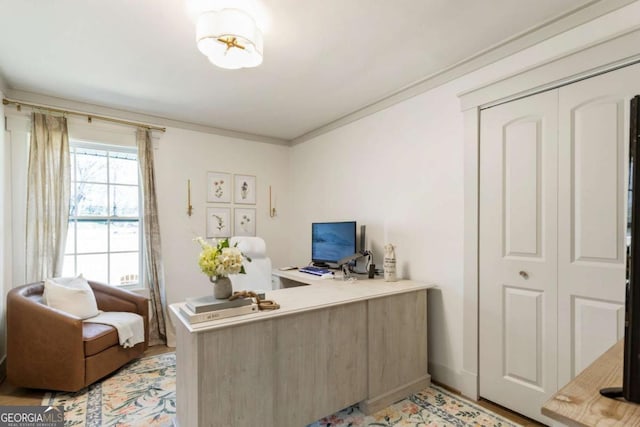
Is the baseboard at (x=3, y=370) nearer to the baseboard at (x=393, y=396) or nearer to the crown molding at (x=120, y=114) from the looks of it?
the crown molding at (x=120, y=114)

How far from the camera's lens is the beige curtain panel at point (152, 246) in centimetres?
346

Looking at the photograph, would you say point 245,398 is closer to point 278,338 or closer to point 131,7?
point 278,338

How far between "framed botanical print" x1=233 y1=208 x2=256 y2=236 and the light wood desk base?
12.4 ft

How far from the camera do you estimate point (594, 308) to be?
5.94 ft

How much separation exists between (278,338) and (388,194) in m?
1.79

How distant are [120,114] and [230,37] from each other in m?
2.29

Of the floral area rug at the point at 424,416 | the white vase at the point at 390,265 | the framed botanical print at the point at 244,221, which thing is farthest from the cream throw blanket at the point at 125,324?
the white vase at the point at 390,265

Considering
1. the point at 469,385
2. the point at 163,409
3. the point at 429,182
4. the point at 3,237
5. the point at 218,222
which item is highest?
the point at 429,182

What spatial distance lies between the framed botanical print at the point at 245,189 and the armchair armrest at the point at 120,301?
1623 millimetres

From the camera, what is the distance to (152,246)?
3488mm

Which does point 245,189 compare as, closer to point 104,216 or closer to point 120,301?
point 104,216

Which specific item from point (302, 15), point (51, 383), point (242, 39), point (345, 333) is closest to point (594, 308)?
point (345, 333)

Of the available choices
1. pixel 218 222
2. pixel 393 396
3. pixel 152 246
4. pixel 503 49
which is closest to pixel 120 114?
pixel 152 246

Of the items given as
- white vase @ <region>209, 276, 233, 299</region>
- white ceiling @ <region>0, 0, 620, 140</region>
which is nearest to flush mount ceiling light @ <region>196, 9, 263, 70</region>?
white ceiling @ <region>0, 0, 620, 140</region>
